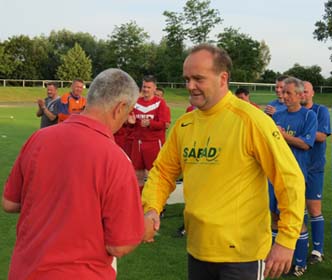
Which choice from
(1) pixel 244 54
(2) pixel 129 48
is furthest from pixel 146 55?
(1) pixel 244 54

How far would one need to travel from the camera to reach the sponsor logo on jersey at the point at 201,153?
2.99 m

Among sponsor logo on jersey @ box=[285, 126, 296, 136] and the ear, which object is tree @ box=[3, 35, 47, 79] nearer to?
sponsor logo on jersey @ box=[285, 126, 296, 136]

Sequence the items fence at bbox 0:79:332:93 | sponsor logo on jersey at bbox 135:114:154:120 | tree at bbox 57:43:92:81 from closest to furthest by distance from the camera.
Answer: sponsor logo on jersey at bbox 135:114:154:120 → fence at bbox 0:79:332:93 → tree at bbox 57:43:92:81

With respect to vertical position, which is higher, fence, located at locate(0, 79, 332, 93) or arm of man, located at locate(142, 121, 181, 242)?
arm of man, located at locate(142, 121, 181, 242)

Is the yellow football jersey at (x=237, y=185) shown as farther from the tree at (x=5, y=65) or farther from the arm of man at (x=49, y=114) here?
the tree at (x=5, y=65)

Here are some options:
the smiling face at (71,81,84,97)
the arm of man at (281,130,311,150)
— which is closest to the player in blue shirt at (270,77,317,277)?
the arm of man at (281,130,311,150)

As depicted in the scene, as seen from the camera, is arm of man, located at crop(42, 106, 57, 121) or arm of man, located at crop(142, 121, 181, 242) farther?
arm of man, located at crop(42, 106, 57, 121)

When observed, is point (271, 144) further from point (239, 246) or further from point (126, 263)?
point (126, 263)

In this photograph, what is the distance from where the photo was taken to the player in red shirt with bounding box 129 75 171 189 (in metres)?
8.09

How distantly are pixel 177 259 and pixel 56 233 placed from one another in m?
3.99

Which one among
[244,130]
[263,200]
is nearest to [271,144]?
[244,130]

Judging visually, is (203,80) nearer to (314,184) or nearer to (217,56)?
(217,56)

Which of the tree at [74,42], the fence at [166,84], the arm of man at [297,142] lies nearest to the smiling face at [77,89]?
the arm of man at [297,142]

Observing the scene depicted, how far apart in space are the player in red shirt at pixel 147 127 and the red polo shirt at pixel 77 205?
5.73 metres
